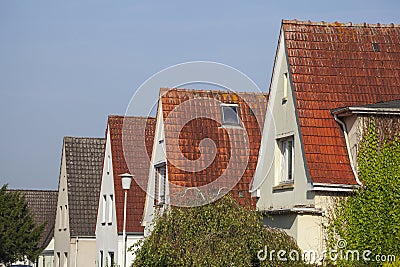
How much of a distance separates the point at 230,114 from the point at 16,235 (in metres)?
24.4

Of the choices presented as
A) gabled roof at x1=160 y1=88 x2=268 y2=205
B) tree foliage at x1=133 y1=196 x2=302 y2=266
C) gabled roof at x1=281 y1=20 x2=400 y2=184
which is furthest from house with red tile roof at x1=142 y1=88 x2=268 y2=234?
tree foliage at x1=133 y1=196 x2=302 y2=266

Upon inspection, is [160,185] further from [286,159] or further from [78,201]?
[78,201]

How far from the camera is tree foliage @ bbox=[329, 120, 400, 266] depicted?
63.3 ft

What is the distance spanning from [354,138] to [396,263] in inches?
141

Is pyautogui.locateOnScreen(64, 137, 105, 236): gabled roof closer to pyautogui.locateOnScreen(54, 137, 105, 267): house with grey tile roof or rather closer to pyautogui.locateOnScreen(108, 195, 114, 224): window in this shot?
pyautogui.locateOnScreen(54, 137, 105, 267): house with grey tile roof

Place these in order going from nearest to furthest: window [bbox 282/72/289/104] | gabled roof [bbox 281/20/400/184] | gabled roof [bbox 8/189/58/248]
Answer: gabled roof [bbox 281/20/400/184] < window [bbox 282/72/289/104] < gabled roof [bbox 8/189/58/248]

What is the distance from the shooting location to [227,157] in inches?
1163

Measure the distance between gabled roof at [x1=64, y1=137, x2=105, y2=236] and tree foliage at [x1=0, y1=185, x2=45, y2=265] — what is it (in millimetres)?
7282

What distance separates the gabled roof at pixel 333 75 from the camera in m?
20.6

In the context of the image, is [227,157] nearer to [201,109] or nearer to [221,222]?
[201,109]

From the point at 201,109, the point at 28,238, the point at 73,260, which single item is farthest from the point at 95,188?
the point at 201,109

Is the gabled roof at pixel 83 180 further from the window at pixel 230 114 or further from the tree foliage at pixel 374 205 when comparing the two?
the tree foliage at pixel 374 205

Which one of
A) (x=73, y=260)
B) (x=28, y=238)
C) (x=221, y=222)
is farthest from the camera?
(x=28, y=238)

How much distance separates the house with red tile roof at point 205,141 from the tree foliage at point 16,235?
21.5 metres
